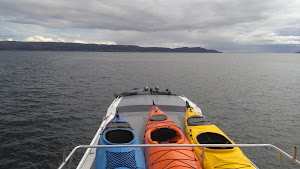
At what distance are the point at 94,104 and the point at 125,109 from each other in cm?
1072

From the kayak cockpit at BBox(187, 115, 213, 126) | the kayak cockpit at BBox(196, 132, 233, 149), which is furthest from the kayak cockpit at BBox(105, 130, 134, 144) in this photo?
the kayak cockpit at BBox(187, 115, 213, 126)

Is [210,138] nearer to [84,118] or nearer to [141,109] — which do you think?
[141,109]

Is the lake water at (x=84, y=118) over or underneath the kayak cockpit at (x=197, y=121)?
underneath

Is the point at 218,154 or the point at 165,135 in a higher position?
the point at 218,154

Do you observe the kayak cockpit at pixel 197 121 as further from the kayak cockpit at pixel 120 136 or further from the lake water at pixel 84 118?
the lake water at pixel 84 118

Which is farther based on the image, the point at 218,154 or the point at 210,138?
the point at 210,138

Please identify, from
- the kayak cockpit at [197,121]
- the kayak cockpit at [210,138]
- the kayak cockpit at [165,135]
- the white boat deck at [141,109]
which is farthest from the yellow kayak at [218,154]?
the white boat deck at [141,109]

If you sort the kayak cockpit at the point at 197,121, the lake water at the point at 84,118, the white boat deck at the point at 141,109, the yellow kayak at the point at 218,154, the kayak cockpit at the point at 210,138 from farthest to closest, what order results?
the lake water at the point at 84,118 → the white boat deck at the point at 141,109 → the kayak cockpit at the point at 197,121 → the kayak cockpit at the point at 210,138 → the yellow kayak at the point at 218,154

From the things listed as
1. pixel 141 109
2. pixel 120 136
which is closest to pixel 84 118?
pixel 141 109

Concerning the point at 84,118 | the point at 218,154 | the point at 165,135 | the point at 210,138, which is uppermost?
the point at 218,154

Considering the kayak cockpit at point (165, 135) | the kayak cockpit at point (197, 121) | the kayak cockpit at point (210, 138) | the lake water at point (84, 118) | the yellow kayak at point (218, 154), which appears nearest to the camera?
the yellow kayak at point (218, 154)

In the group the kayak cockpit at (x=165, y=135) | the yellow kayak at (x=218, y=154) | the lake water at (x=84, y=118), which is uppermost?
the yellow kayak at (x=218, y=154)

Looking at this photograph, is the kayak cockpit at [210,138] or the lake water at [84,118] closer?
the kayak cockpit at [210,138]

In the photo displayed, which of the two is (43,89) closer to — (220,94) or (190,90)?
(190,90)
